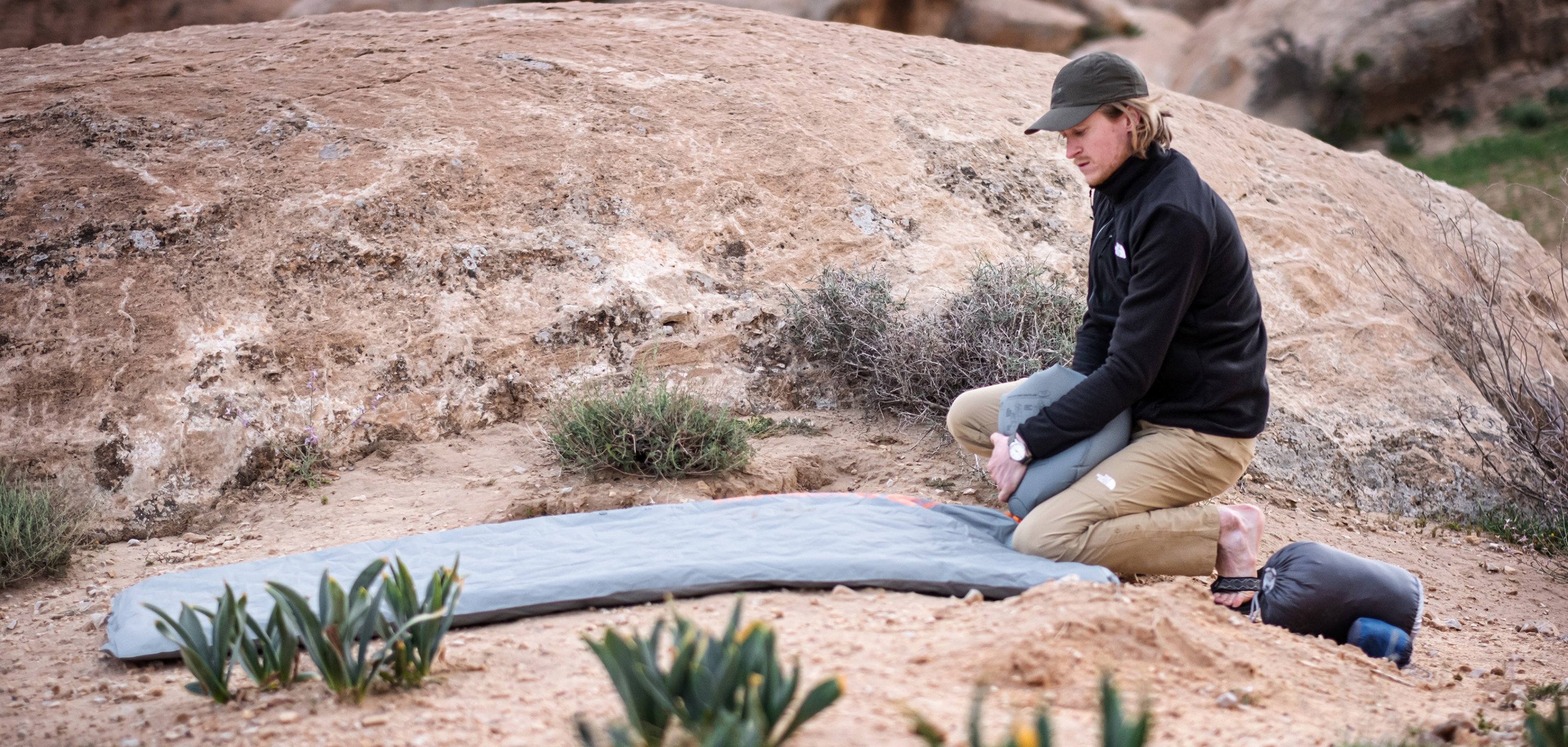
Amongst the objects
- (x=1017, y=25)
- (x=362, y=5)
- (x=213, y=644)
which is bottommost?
(x=213, y=644)

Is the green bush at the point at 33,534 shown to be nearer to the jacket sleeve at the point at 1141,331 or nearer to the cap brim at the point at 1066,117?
the jacket sleeve at the point at 1141,331

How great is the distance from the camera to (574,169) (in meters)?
4.63

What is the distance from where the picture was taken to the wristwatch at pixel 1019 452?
286cm

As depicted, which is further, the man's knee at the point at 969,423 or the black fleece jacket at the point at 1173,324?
the man's knee at the point at 969,423

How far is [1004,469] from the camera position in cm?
292

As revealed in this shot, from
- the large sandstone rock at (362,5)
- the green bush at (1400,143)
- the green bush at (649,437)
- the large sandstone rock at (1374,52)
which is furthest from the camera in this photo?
the large sandstone rock at (362,5)

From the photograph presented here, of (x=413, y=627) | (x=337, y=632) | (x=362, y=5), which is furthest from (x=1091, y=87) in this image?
(x=362, y=5)

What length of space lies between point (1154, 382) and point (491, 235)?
2.75 metres

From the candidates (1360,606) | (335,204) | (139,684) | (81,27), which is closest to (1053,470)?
(1360,606)

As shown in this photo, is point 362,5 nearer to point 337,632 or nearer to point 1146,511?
point 1146,511

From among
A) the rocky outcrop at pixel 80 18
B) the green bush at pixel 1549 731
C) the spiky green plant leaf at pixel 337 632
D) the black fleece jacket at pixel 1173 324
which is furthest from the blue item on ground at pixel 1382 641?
the rocky outcrop at pixel 80 18

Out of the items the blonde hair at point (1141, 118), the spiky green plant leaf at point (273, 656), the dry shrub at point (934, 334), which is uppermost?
the blonde hair at point (1141, 118)

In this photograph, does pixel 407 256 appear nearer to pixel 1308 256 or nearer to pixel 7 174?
pixel 7 174

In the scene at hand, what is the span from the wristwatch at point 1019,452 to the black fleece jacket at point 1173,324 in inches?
0.7
